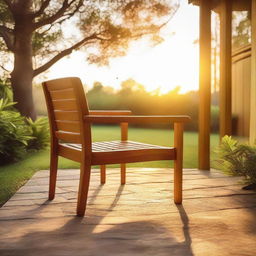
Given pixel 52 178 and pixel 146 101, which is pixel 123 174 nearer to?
pixel 52 178

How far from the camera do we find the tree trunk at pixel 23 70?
8383 millimetres

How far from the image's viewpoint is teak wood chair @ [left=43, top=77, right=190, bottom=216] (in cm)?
260

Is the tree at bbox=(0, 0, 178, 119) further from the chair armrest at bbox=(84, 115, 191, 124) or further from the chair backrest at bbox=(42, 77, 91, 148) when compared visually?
the chair armrest at bbox=(84, 115, 191, 124)

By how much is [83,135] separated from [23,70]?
6.32 m

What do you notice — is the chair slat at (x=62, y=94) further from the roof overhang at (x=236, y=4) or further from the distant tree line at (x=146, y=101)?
the distant tree line at (x=146, y=101)

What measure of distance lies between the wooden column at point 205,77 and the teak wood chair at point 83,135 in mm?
1862

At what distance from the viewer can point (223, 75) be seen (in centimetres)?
464

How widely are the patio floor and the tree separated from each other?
5.25 m

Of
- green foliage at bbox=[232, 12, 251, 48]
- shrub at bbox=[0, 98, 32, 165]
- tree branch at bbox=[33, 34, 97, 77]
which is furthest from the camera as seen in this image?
green foliage at bbox=[232, 12, 251, 48]

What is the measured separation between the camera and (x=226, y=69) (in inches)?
182

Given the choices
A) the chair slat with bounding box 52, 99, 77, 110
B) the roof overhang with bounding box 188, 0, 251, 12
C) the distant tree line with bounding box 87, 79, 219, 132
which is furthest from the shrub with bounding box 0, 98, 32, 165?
the distant tree line with bounding box 87, 79, 219, 132

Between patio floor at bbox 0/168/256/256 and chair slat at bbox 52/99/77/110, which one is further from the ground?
chair slat at bbox 52/99/77/110

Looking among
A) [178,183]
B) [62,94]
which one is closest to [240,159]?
[178,183]

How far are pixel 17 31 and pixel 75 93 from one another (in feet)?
20.9
